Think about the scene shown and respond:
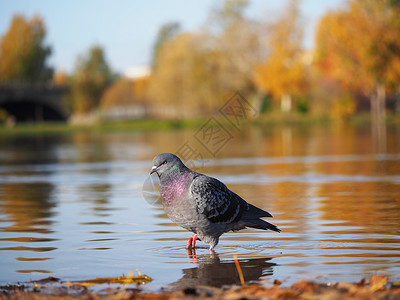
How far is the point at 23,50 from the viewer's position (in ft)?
379

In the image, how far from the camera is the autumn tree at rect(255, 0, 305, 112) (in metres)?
72.9

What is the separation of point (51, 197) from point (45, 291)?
8.40 metres

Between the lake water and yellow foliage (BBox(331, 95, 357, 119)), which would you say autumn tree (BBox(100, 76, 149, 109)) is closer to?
yellow foliage (BBox(331, 95, 357, 119))

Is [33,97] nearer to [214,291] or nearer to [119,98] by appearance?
[119,98]

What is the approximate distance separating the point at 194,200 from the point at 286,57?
6767 cm

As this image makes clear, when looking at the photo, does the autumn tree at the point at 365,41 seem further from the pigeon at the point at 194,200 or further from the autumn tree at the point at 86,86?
the pigeon at the point at 194,200

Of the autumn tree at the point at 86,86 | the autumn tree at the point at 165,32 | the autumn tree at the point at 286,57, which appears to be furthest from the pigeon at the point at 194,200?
the autumn tree at the point at 165,32

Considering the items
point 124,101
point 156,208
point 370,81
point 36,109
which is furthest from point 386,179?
point 36,109

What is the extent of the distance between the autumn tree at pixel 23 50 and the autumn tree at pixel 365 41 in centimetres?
6699

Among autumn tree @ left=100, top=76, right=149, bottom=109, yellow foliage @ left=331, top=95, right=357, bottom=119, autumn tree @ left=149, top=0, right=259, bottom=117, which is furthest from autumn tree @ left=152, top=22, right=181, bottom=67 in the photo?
yellow foliage @ left=331, top=95, right=357, bottom=119

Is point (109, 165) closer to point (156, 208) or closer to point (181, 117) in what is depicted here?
point (156, 208)

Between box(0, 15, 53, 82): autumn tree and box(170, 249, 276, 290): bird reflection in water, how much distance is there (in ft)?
370

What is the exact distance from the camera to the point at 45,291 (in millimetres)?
6043

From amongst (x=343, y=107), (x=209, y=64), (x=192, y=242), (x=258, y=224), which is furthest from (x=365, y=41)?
(x=258, y=224)
